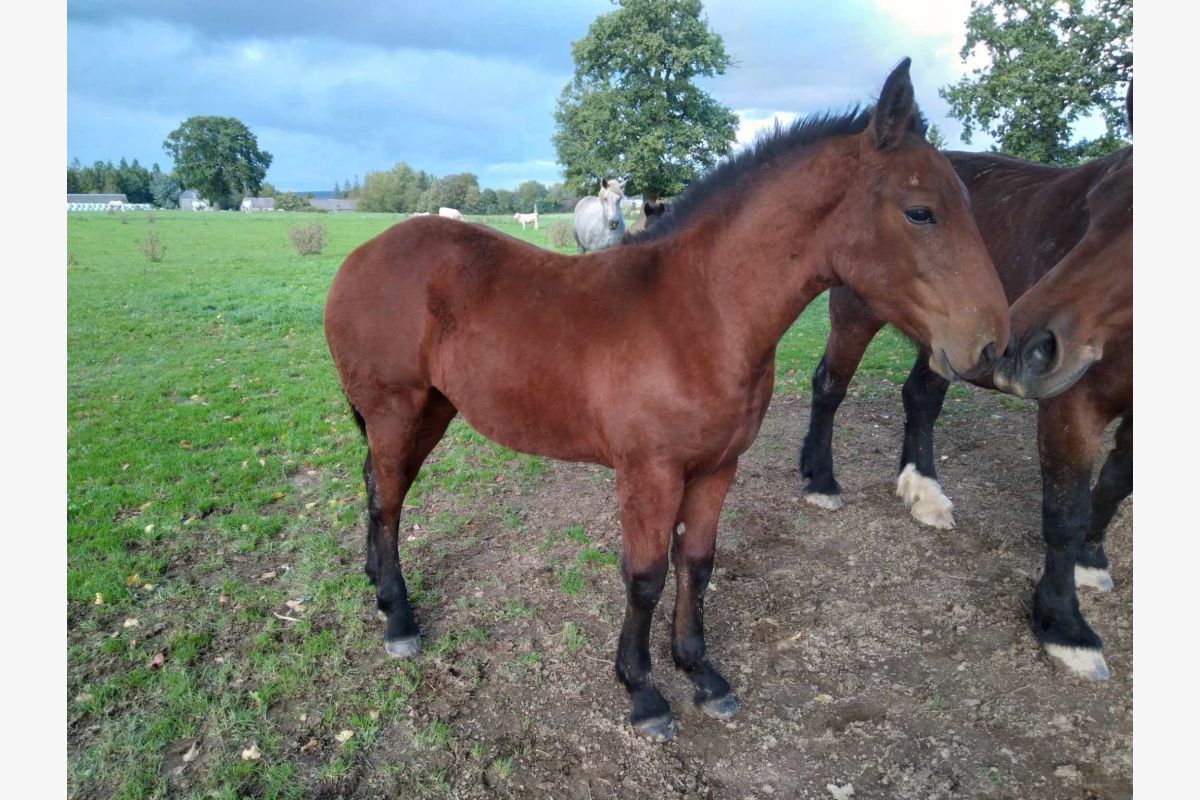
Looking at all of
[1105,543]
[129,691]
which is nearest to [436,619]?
[129,691]

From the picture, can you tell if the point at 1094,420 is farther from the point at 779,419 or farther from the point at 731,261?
the point at 779,419

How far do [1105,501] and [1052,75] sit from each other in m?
13.8

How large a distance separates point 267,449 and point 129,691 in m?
3.22

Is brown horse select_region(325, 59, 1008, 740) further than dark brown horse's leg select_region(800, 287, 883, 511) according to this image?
No

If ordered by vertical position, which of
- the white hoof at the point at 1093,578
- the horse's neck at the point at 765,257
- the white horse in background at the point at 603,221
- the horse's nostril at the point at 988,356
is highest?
the white horse in background at the point at 603,221

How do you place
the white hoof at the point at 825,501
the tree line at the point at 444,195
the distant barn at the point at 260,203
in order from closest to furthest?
the white hoof at the point at 825,501, the tree line at the point at 444,195, the distant barn at the point at 260,203

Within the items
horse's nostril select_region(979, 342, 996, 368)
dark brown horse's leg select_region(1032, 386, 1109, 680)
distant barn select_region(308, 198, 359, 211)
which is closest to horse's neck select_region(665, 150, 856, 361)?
horse's nostril select_region(979, 342, 996, 368)

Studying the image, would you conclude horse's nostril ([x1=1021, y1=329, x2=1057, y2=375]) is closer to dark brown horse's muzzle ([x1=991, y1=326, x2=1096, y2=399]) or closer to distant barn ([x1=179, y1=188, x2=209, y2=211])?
dark brown horse's muzzle ([x1=991, y1=326, x2=1096, y2=399])

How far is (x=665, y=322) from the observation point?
2.48 metres

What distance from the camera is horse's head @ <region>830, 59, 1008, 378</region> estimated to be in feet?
6.37

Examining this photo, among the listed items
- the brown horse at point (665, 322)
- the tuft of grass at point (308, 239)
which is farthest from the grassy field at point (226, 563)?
the tuft of grass at point (308, 239)

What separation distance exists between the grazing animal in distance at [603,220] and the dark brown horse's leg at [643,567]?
47.1 feet

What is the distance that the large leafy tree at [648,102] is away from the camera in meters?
26.3

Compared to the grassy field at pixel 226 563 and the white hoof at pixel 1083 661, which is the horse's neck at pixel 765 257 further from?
the white hoof at pixel 1083 661
